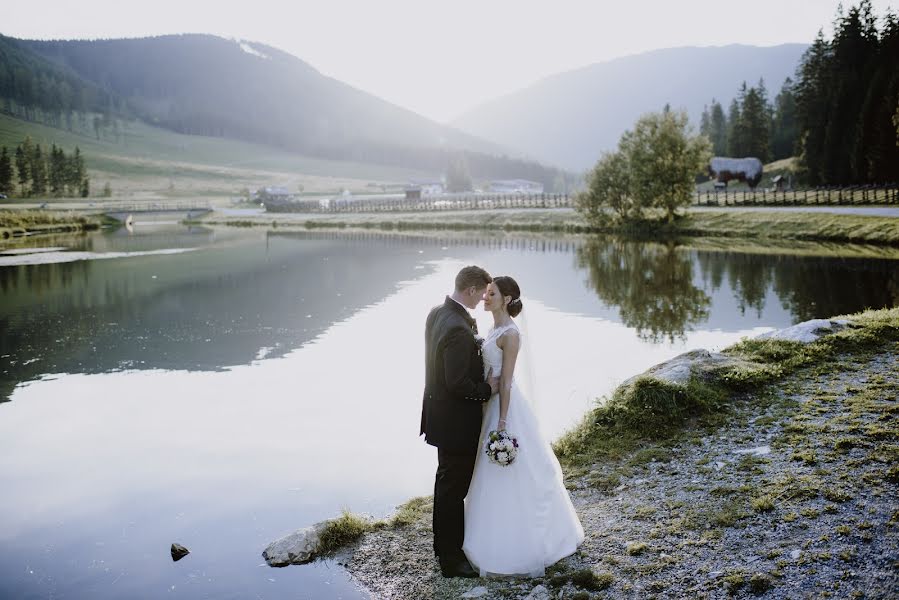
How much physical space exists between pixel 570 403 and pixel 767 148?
296ft

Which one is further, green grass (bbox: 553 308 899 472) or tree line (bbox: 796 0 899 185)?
tree line (bbox: 796 0 899 185)

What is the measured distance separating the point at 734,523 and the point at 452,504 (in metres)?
2.81

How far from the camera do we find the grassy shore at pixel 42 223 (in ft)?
239

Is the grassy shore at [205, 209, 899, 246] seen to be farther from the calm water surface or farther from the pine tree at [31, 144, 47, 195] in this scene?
the pine tree at [31, 144, 47, 195]

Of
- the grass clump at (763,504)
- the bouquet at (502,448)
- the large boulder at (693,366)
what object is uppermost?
the bouquet at (502,448)

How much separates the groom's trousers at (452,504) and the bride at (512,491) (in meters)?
0.09

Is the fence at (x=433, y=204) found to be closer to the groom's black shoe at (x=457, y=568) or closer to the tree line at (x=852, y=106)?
the tree line at (x=852, y=106)

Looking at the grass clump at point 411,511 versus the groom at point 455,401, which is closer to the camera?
the groom at point 455,401

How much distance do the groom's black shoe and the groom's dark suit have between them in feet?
0.13

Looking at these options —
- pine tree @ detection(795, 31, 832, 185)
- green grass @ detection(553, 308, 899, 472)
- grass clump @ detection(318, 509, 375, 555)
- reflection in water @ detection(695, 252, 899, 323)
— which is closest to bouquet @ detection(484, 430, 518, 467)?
grass clump @ detection(318, 509, 375, 555)

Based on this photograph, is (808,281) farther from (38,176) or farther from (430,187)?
(430,187)

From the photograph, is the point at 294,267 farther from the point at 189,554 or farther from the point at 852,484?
the point at 852,484

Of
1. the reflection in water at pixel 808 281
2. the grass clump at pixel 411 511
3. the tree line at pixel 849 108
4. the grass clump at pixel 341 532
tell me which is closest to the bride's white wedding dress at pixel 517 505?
the grass clump at pixel 411 511

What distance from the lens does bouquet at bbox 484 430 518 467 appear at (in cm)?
655
